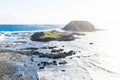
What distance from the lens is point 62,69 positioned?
4050 centimetres

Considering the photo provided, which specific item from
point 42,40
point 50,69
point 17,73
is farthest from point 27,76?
point 42,40

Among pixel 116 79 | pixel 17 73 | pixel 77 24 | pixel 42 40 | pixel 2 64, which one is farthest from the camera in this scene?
pixel 77 24

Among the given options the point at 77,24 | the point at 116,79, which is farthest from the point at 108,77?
the point at 77,24

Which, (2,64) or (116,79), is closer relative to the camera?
(116,79)

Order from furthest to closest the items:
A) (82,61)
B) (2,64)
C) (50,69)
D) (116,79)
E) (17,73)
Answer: (82,61), (2,64), (50,69), (17,73), (116,79)

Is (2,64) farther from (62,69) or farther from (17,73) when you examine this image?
(62,69)

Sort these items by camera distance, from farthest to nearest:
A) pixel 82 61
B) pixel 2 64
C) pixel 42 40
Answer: pixel 42 40
pixel 82 61
pixel 2 64

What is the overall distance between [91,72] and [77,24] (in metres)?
123

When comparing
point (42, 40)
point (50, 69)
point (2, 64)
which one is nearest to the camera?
point (50, 69)

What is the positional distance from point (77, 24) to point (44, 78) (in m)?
128

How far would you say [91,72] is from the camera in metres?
38.0

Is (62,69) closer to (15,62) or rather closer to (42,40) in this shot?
(15,62)

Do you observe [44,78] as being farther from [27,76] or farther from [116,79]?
[116,79]

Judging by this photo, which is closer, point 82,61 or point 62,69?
point 62,69
